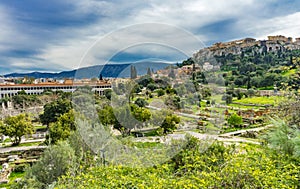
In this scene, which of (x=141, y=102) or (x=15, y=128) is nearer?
(x=141, y=102)

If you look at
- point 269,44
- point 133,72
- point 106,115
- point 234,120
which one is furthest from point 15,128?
point 269,44

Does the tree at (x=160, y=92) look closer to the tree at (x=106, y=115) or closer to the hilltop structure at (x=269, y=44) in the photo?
the tree at (x=106, y=115)

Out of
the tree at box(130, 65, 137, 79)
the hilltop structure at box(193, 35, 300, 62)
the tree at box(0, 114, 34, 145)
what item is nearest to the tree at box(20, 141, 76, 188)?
the tree at box(130, 65, 137, 79)

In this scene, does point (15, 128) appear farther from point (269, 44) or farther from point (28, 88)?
point (269, 44)

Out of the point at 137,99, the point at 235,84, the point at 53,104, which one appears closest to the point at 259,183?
the point at 137,99

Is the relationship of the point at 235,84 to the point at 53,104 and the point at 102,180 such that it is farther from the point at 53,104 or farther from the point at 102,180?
the point at 102,180

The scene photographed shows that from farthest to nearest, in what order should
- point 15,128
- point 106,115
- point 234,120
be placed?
point 234,120
point 15,128
point 106,115

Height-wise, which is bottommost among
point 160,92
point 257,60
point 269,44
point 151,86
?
point 160,92

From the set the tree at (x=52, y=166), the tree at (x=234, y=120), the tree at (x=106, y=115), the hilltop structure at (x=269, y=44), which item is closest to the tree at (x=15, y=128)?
the tree at (x=52, y=166)

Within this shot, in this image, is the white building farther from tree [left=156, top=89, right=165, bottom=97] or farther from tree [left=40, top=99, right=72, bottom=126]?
tree [left=156, top=89, right=165, bottom=97]

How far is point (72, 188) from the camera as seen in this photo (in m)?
2.26

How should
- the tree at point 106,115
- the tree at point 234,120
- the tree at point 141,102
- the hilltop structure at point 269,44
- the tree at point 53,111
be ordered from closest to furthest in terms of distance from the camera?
the tree at point 141,102
the tree at point 106,115
the tree at point 234,120
the tree at point 53,111
the hilltop structure at point 269,44

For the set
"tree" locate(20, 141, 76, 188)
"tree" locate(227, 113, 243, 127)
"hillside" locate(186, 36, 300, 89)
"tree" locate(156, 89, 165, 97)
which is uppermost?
"hillside" locate(186, 36, 300, 89)

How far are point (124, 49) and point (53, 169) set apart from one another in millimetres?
4359
